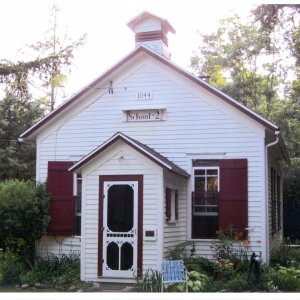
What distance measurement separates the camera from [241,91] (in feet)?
93.3

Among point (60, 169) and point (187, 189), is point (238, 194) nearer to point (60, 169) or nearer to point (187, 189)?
point (187, 189)

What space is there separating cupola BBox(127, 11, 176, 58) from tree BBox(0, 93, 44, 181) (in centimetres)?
715

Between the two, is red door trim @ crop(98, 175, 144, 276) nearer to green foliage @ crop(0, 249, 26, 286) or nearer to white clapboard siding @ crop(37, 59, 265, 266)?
white clapboard siding @ crop(37, 59, 265, 266)

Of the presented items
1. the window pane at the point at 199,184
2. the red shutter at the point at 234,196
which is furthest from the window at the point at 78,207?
the red shutter at the point at 234,196

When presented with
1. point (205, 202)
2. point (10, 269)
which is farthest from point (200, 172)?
point (10, 269)

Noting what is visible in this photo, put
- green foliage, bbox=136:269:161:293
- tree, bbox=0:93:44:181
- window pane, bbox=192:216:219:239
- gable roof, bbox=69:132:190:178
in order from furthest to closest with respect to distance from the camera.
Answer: tree, bbox=0:93:44:181, window pane, bbox=192:216:219:239, gable roof, bbox=69:132:190:178, green foliage, bbox=136:269:161:293

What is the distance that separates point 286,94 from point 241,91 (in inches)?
166

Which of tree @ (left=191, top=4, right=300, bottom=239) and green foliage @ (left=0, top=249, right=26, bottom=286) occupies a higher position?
tree @ (left=191, top=4, right=300, bottom=239)

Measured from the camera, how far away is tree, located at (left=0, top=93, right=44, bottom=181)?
2006 centimetres

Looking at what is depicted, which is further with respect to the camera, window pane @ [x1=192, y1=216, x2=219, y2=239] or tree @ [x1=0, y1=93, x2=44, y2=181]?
tree @ [x1=0, y1=93, x2=44, y2=181]

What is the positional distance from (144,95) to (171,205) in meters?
2.90

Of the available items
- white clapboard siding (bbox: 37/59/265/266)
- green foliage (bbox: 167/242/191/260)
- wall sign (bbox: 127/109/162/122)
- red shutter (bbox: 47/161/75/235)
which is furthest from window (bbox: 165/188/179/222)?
red shutter (bbox: 47/161/75/235)

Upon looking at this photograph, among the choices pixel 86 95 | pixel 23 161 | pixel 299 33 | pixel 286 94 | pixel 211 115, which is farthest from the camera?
pixel 286 94
